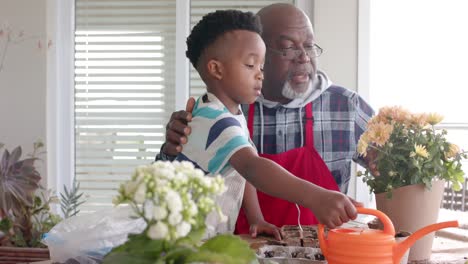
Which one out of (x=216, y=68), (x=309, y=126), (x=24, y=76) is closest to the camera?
(x=216, y=68)

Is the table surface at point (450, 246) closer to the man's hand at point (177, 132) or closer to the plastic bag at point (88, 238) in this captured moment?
the plastic bag at point (88, 238)

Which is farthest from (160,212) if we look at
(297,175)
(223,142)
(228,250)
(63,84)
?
(63,84)

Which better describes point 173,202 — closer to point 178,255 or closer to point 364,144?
point 178,255

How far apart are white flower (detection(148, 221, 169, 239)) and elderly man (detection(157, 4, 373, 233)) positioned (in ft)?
4.07

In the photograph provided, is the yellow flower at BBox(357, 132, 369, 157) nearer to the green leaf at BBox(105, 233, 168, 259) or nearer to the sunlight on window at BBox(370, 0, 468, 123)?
the green leaf at BBox(105, 233, 168, 259)

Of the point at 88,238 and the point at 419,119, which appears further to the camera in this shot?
the point at 419,119

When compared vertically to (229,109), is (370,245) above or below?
below

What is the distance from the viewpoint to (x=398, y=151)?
1311 millimetres

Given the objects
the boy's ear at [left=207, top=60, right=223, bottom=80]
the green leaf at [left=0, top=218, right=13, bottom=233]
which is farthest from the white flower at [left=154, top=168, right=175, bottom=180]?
the green leaf at [left=0, top=218, right=13, bottom=233]

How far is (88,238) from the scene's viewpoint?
3.68ft

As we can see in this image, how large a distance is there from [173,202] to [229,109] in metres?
1.00

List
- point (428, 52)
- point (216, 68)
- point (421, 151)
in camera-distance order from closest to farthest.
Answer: point (421, 151)
point (216, 68)
point (428, 52)

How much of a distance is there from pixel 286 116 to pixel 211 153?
2.35 feet

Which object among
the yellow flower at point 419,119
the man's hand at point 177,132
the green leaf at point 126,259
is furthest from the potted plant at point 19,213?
the green leaf at point 126,259
